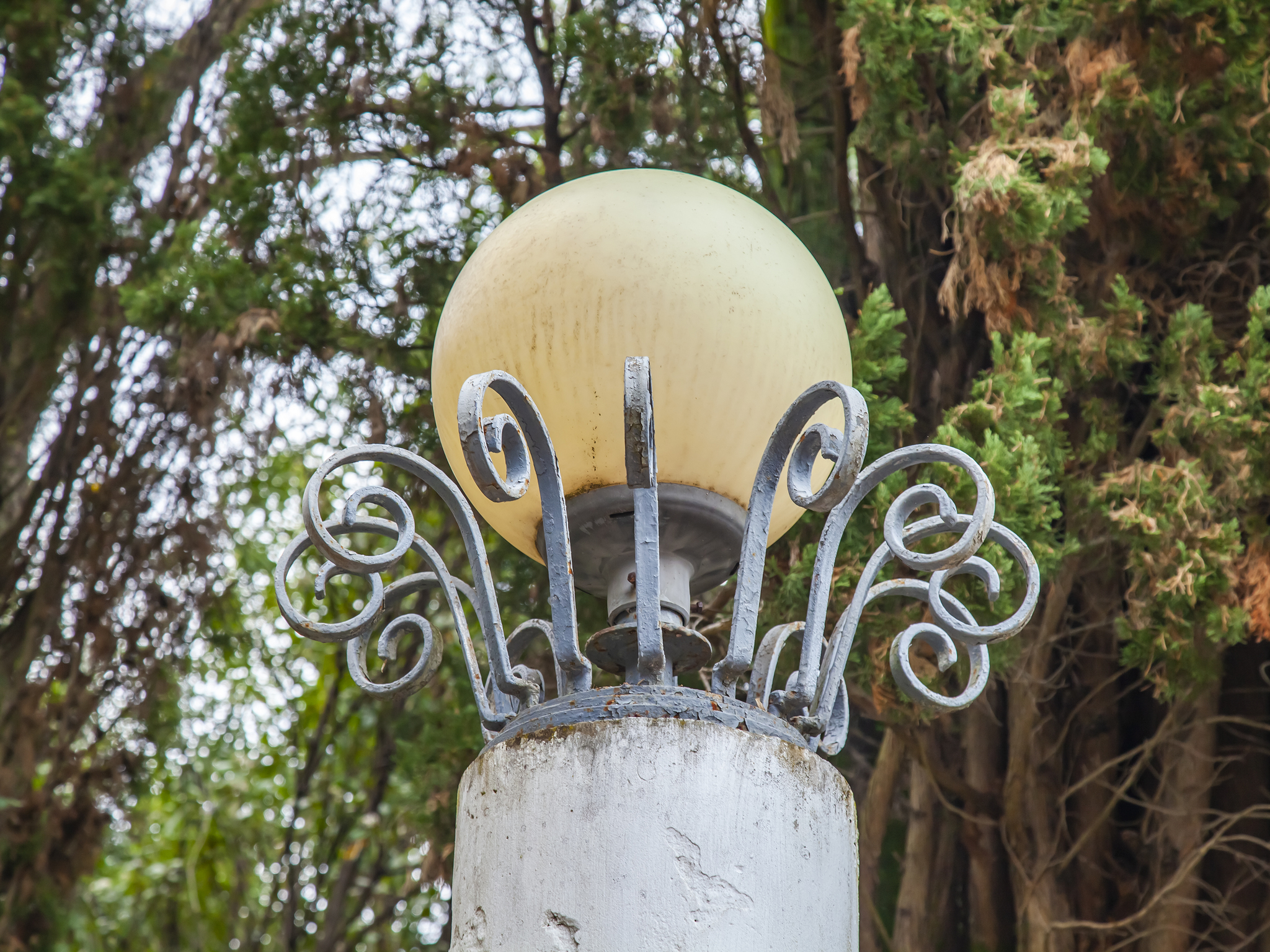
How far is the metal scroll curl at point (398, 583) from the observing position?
5.24 feet

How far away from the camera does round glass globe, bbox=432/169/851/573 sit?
5.59ft

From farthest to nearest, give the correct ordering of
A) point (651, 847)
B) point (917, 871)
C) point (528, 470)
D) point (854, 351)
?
1. point (917, 871)
2. point (854, 351)
3. point (528, 470)
4. point (651, 847)

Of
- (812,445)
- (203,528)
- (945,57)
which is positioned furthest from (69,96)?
(812,445)

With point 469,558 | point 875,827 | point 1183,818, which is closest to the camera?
point 469,558

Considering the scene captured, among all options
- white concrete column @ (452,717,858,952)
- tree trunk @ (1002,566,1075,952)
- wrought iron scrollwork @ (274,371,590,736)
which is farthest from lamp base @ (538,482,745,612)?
tree trunk @ (1002,566,1075,952)

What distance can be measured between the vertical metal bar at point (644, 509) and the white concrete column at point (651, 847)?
0.09 meters

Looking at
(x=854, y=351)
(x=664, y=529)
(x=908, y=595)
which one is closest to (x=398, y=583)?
(x=664, y=529)

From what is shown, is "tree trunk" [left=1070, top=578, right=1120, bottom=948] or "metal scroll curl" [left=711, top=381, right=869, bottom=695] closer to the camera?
"metal scroll curl" [left=711, top=381, right=869, bottom=695]

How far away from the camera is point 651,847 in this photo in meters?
1.42

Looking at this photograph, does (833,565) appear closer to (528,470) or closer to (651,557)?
(651,557)

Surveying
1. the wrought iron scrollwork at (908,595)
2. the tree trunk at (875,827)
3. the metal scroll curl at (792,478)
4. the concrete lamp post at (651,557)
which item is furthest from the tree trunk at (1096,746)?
the metal scroll curl at (792,478)

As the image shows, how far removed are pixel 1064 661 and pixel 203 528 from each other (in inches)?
112

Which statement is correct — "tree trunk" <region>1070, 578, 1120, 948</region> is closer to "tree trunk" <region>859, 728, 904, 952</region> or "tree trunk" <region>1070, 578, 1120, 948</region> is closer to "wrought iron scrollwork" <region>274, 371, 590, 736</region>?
"tree trunk" <region>859, 728, 904, 952</region>

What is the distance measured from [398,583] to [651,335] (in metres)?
0.48
